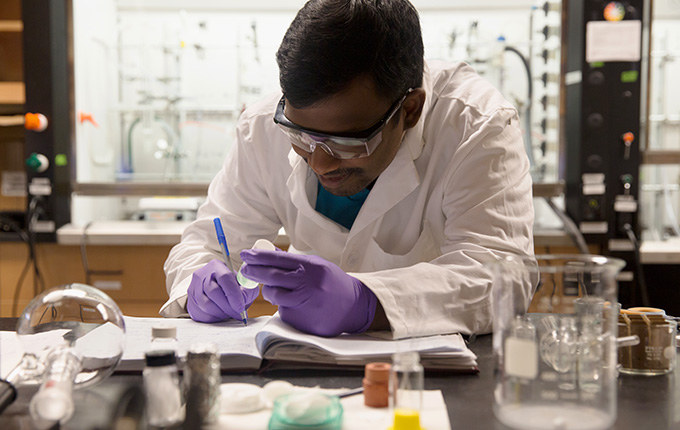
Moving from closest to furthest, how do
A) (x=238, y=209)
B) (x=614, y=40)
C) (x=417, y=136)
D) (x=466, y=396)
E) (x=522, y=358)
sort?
(x=522, y=358), (x=466, y=396), (x=417, y=136), (x=238, y=209), (x=614, y=40)

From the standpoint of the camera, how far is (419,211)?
149 centimetres

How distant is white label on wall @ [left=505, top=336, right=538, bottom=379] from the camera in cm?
71

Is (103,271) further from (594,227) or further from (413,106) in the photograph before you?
(594,227)

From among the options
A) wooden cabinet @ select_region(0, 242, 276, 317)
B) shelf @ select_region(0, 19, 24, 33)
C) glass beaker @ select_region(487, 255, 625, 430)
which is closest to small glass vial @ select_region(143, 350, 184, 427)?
glass beaker @ select_region(487, 255, 625, 430)

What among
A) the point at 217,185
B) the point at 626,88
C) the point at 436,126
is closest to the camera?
the point at 436,126

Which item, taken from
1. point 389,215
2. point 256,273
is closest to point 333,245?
point 389,215

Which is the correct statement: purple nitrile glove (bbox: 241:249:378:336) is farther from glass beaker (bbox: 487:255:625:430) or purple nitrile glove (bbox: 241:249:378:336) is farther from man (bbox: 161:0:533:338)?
glass beaker (bbox: 487:255:625:430)

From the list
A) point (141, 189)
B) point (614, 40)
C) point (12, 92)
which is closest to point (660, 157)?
point (614, 40)

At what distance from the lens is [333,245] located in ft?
5.12

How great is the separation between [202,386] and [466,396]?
33 centimetres

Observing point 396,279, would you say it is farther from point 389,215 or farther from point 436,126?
point 436,126

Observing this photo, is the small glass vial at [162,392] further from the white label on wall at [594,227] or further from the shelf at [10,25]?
the shelf at [10,25]

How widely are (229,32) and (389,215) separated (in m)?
2.11

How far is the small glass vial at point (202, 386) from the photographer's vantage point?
2.41 feet
